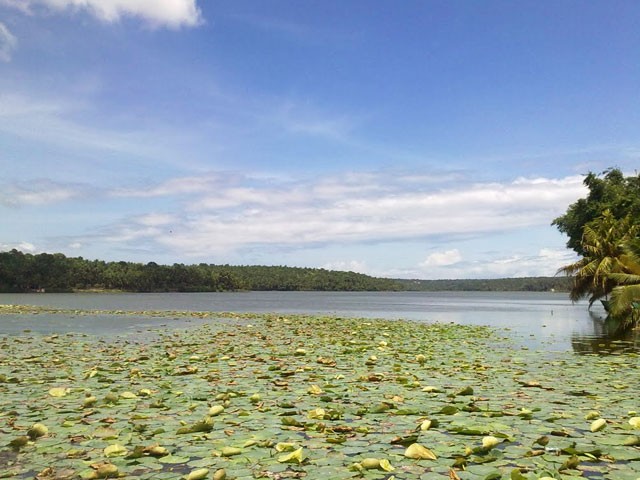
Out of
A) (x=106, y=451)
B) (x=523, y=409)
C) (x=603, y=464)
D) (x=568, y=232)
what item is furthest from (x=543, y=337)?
(x=568, y=232)

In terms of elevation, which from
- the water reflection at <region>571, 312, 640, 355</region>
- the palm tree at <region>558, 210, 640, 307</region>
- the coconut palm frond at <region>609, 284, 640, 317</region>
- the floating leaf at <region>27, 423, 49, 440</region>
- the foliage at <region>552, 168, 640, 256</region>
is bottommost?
the water reflection at <region>571, 312, 640, 355</region>

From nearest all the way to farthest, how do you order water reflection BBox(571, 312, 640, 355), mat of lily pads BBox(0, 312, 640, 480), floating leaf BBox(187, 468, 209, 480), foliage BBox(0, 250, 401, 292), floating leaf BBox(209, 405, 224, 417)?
floating leaf BBox(187, 468, 209, 480) < mat of lily pads BBox(0, 312, 640, 480) < floating leaf BBox(209, 405, 224, 417) < water reflection BBox(571, 312, 640, 355) < foliage BBox(0, 250, 401, 292)

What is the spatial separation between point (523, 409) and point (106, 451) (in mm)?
5620

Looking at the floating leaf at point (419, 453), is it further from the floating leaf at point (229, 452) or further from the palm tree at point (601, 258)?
the palm tree at point (601, 258)

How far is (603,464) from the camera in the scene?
5.77 metres

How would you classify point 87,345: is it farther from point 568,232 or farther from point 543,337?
point 568,232

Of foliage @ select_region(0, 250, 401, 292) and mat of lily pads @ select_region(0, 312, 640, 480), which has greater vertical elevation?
foliage @ select_region(0, 250, 401, 292)

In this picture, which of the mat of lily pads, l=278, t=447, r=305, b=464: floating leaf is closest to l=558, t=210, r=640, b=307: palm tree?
A: the mat of lily pads

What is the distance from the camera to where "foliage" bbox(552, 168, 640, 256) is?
41562 mm

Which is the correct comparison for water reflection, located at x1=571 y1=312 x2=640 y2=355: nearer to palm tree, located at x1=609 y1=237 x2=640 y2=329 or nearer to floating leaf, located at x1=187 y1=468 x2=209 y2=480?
palm tree, located at x1=609 y1=237 x2=640 y2=329

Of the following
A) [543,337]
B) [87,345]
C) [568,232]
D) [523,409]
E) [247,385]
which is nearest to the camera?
[523,409]

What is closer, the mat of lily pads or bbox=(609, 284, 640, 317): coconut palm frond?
the mat of lily pads

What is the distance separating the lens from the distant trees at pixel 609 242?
27109 millimetres

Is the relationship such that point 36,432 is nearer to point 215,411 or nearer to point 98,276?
point 215,411
